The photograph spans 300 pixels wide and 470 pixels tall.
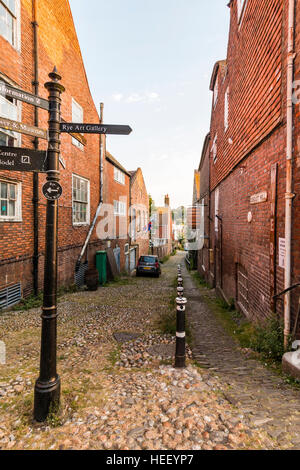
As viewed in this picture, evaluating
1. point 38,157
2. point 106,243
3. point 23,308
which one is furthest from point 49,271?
point 106,243

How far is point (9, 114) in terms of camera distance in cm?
654

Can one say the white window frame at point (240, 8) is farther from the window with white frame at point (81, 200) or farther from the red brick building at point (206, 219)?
the window with white frame at point (81, 200)

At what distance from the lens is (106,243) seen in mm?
14680

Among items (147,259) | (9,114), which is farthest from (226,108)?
(147,259)

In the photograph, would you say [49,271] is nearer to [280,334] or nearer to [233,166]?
[280,334]

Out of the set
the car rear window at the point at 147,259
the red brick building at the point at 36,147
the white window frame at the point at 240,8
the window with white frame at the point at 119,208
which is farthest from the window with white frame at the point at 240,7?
the car rear window at the point at 147,259

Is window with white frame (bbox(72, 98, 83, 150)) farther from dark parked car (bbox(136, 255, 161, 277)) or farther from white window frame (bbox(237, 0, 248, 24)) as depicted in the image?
dark parked car (bbox(136, 255, 161, 277))

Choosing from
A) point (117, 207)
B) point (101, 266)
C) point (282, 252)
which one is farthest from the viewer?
point (117, 207)

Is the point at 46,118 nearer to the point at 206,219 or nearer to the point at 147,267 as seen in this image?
the point at 206,219

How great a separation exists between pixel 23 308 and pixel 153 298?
4367mm

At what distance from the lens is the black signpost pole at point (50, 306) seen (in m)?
2.58

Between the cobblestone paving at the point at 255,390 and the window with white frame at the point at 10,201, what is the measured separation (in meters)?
5.70

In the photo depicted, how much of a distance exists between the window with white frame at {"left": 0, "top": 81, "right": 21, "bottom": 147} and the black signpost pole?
4.51 m

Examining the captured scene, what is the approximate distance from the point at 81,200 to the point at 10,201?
4.82m
